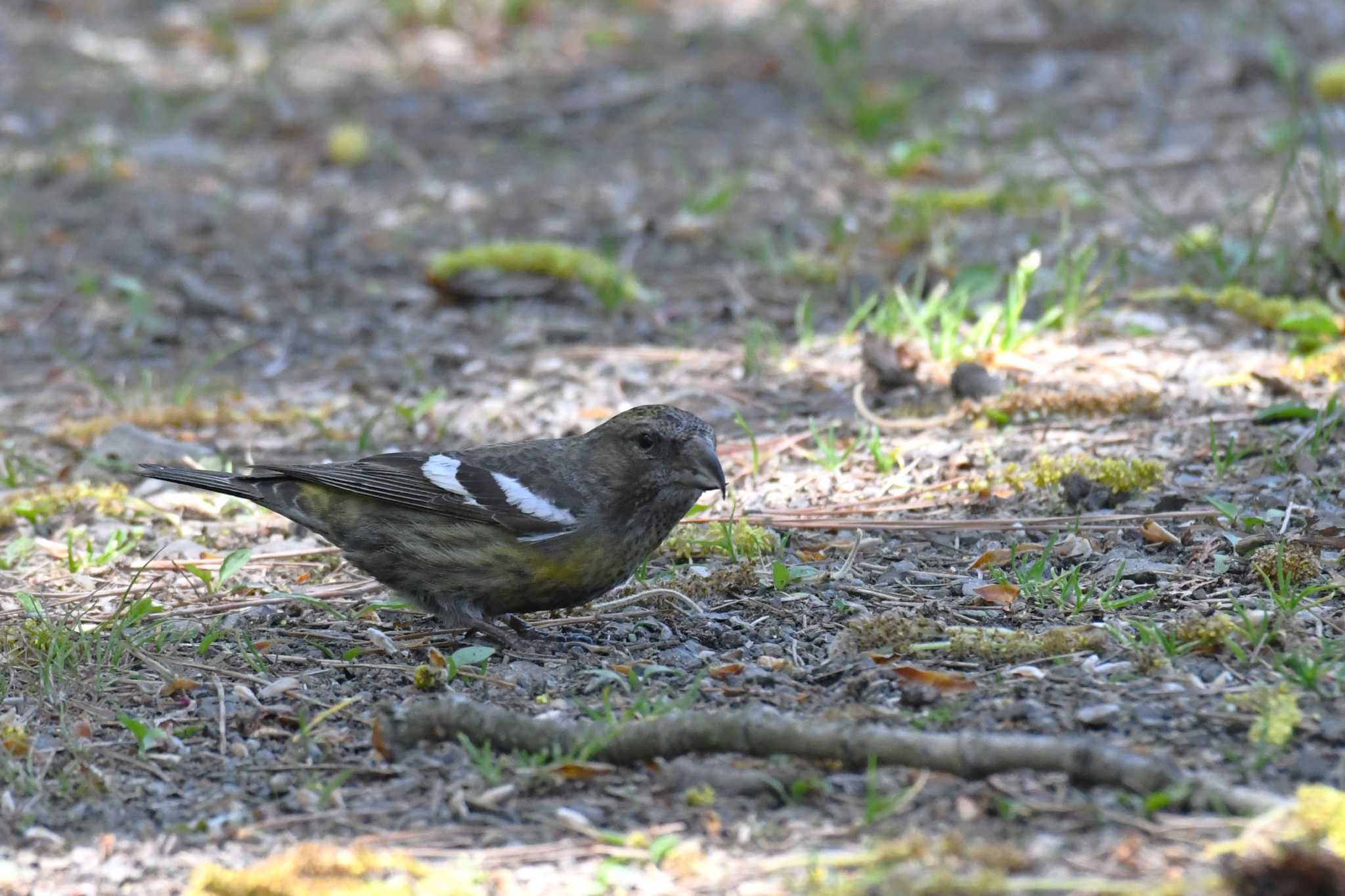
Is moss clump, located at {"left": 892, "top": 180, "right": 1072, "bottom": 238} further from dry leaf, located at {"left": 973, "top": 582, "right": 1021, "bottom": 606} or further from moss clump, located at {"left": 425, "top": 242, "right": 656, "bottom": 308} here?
dry leaf, located at {"left": 973, "top": 582, "right": 1021, "bottom": 606}

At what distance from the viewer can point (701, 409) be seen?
6.22 metres

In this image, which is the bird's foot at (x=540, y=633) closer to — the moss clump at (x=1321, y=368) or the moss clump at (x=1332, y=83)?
the moss clump at (x=1321, y=368)

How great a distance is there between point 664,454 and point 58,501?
7.86ft

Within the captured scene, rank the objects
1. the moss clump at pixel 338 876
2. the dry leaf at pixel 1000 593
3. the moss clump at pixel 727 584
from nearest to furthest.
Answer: the moss clump at pixel 338 876 → the dry leaf at pixel 1000 593 → the moss clump at pixel 727 584

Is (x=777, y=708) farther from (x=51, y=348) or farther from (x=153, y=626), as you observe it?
(x=51, y=348)

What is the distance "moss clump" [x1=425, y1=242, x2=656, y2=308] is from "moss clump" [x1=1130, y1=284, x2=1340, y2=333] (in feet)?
7.98

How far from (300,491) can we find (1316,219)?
423 centimetres

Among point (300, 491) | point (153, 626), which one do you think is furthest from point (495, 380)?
point (153, 626)

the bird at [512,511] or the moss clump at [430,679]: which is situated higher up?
the bird at [512,511]

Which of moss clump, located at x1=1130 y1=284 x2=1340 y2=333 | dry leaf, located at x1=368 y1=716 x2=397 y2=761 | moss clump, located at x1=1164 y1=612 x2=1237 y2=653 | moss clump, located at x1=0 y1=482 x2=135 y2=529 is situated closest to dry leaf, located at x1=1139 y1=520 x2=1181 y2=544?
moss clump, located at x1=1164 y1=612 x2=1237 y2=653

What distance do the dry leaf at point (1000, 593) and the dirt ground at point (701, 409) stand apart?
4cm

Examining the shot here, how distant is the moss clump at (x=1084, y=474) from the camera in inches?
194

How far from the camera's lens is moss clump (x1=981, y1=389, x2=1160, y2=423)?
5.59m

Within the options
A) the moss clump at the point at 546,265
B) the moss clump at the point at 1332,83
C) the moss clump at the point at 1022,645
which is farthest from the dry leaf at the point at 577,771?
the moss clump at the point at 1332,83
